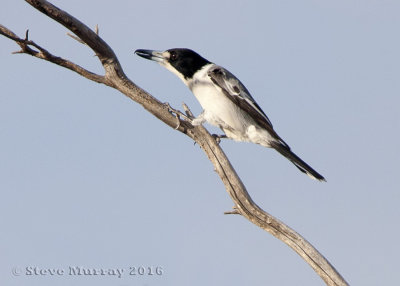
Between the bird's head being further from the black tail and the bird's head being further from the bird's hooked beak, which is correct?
the black tail

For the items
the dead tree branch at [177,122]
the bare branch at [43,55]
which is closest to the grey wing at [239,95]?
the dead tree branch at [177,122]

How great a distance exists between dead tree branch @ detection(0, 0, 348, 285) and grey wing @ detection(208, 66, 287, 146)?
98cm

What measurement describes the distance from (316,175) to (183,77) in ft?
7.12

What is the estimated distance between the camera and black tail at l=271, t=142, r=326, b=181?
7910mm

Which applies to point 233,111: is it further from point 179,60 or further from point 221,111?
point 179,60

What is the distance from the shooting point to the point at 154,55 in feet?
29.0

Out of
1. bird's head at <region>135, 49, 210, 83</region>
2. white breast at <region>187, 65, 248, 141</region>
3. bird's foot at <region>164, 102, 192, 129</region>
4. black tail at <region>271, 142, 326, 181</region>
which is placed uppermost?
bird's head at <region>135, 49, 210, 83</region>

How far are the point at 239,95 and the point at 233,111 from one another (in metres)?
0.28

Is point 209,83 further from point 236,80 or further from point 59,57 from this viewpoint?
point 59,57

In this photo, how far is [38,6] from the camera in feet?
21.8

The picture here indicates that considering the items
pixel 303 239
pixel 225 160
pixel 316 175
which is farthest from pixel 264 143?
pixel 303 239

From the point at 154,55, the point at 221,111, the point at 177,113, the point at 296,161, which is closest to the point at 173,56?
the point at 154,55

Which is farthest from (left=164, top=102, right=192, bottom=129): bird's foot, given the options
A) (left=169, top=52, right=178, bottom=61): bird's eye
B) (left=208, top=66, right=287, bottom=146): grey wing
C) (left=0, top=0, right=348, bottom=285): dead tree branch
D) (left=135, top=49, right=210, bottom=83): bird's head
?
(left=169, top=52, right=178, bottom=61): bird's eye

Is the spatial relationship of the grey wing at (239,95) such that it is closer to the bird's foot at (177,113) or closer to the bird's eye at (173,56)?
the bird's eye at (173,56)
